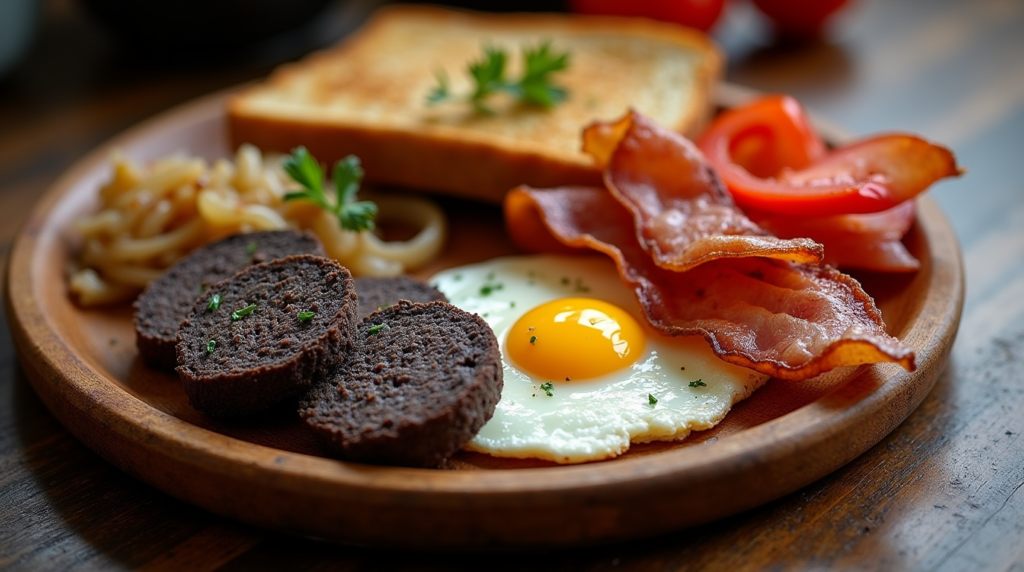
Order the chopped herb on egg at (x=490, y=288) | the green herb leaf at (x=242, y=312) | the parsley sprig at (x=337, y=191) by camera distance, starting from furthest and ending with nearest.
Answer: the parsley sprig at (x=337, y=191)
the chopped herb on egg at (x=490, y=288)
the green herb leaf at (x=242, y=312)

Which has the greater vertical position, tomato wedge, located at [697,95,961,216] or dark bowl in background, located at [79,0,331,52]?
tomato wedge, located at [697,95,961,216]

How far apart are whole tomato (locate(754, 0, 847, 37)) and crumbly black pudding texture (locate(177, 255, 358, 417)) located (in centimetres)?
491

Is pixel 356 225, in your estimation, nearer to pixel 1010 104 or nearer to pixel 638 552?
pixel 638 552

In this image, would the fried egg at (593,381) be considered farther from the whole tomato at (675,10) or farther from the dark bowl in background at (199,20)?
the dark bowl in background at (199,20)

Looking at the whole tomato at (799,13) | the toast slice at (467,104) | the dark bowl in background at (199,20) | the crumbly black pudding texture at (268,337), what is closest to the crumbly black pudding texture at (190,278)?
the crumbly black pudding texture at (268,337)

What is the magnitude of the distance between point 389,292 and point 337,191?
0.76m

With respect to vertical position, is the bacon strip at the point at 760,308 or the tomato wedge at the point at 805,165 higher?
the tomato wedge at the point at 805,165

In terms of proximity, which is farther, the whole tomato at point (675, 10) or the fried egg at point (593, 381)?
the whole tomato at point (675, 10)

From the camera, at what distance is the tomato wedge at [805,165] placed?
4.06 m

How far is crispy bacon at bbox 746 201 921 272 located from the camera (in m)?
4.16

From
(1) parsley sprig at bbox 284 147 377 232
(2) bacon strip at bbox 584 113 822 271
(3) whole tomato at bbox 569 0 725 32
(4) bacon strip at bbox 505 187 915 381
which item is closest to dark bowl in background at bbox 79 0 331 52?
(3) whole tomato at bbox 569 0 725 32

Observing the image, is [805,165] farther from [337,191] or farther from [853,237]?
[337,191]

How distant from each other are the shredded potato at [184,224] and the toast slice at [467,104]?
A: 0.50 meters

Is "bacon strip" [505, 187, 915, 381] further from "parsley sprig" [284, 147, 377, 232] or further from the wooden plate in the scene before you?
"parsley sprig" [284, 147, 377, 232]
